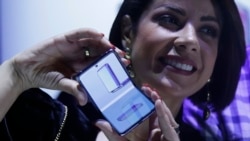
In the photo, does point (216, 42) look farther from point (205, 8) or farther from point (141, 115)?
point (141, 115)

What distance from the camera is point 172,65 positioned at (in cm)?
77

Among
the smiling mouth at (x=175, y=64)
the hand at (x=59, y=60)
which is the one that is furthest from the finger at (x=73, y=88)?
the smiling mouth at (x=175, y=64)

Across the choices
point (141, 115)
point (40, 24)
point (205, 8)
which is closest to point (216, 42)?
point (205, 8)

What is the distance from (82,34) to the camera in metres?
0.62

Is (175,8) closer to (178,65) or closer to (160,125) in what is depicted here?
(178,65)

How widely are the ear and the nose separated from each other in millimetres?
117

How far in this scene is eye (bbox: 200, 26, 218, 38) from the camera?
0.83 m

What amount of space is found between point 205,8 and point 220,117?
37 centimetres

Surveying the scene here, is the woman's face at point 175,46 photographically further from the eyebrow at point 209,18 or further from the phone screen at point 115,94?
the phone screen at point 115,94

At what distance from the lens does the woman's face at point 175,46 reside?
775mm

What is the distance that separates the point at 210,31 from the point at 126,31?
190 millimetres

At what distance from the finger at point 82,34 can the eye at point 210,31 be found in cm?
29

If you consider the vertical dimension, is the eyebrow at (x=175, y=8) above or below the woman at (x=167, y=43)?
above

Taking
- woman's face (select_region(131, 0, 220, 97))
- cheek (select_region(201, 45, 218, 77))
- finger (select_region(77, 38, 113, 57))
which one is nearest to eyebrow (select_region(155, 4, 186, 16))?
woman's face (select_region(131, 0, 220, 97))
